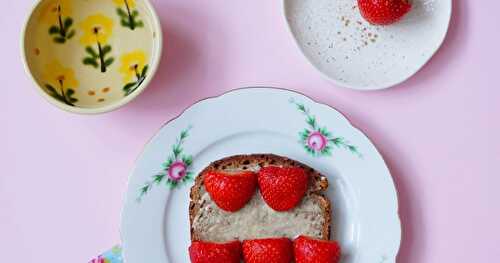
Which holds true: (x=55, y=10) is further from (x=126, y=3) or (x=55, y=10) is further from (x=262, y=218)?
(x=262, y=218)

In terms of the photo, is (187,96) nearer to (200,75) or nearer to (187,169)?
(200,75)

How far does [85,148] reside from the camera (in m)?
1.73

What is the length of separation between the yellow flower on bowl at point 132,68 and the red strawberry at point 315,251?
52 cm

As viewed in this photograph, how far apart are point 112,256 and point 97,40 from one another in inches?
20.0

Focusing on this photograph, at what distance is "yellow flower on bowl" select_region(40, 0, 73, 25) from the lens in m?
1.62

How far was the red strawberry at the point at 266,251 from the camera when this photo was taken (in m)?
1.57

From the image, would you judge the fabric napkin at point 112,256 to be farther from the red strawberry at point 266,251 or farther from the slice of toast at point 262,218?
the red strawberry at point 266,251

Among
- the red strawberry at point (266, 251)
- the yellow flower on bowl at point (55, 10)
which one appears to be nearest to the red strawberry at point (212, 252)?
the red strawberry at point (266, 251)

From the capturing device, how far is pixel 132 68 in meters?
1.66

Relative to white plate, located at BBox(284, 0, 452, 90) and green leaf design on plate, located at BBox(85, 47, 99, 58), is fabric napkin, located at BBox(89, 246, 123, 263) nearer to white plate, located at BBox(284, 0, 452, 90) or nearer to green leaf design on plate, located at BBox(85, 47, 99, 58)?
green leaf design on plate, located at BBox(85, 47, 99, 58)

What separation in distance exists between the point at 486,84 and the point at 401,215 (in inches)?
15.0

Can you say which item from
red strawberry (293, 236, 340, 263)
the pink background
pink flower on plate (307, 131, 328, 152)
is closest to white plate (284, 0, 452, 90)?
the pink background

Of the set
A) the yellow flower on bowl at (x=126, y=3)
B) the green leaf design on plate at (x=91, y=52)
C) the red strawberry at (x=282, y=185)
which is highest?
the yellow flower on bowl at (x=126, y=3)

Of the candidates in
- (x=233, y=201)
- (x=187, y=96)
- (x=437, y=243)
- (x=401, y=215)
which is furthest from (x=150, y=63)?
(x=437, y=243)
